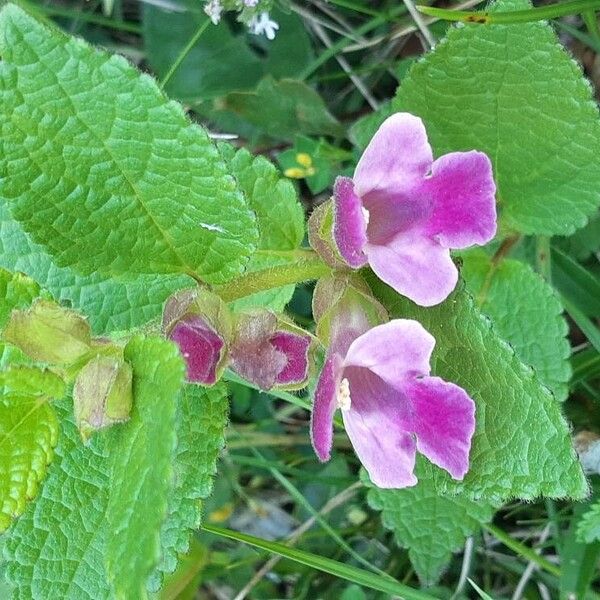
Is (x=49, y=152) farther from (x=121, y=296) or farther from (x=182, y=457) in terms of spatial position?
(x=182, y=457)

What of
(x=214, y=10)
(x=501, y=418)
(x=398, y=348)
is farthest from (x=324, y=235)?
(x=214, y=10)

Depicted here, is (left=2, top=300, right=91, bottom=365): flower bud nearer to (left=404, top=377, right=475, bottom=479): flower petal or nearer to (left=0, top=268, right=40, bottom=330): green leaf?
(left=0, top=268, right=40, bottom=330): green leaf

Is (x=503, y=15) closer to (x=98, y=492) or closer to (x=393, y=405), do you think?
(x=393, y=405)

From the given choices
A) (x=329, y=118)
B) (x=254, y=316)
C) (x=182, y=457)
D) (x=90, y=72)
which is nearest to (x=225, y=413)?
(x=182, y=457)

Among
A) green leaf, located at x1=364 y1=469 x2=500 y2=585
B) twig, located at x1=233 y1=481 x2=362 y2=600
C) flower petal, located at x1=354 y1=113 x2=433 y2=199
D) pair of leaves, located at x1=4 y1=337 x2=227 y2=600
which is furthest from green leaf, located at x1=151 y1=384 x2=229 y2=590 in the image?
twig, located at x1=233 y1=481 x2=362 y2=600

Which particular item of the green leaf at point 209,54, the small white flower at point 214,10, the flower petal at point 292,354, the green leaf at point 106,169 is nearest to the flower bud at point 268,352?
the flower petal at point 292,354
